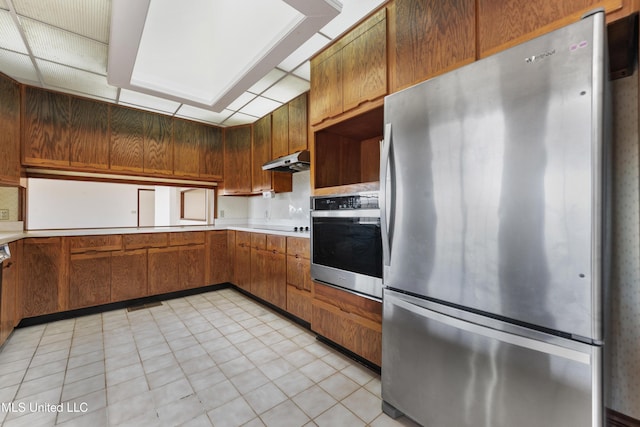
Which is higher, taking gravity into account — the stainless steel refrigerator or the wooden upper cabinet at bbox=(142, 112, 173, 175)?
the wooden upper cabinet at bbox=(142, 112, 173, 175)

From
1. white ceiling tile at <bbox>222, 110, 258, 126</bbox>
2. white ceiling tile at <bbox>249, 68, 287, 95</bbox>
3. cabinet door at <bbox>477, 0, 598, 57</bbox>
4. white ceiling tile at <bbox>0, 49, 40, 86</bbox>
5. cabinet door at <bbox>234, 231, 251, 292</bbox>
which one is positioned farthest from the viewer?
white ceiling tile at <bbox>222, 110, 258, 126</bbox>

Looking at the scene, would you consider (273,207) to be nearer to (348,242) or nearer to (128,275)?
(128,275)

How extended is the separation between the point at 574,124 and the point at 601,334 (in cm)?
67

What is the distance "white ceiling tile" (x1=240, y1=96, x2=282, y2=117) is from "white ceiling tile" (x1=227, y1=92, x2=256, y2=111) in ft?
0.17

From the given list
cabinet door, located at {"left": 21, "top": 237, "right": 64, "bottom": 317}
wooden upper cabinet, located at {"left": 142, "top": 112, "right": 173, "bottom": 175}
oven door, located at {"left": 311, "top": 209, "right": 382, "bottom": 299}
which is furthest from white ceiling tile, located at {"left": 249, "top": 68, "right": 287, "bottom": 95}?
cabinet door, located at {"left": 21, "top": 237, "right": 64, "bottom": 317}

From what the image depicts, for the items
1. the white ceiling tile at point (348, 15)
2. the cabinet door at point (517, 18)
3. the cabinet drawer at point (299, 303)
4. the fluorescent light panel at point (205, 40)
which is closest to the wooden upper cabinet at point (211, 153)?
the fluorescent light panel at point (205, 40)

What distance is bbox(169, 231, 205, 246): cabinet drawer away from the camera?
3.54 m

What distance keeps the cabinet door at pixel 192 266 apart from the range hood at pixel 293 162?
156 centimetres

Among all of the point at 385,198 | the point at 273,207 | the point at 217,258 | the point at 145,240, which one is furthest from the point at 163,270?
the point at 385,198

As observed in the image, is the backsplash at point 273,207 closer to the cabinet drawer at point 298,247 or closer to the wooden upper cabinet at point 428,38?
the cabinet drawer at point 298,247

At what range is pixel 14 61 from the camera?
2.39 metres

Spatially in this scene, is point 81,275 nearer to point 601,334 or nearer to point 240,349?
point 240,349

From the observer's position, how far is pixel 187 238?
12.0 ft

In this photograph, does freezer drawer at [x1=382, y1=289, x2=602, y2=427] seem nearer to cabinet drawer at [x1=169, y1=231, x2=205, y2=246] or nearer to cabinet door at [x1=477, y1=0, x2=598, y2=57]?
cabinet door at [x1=477, y1=0, x2=598, y2=57]
